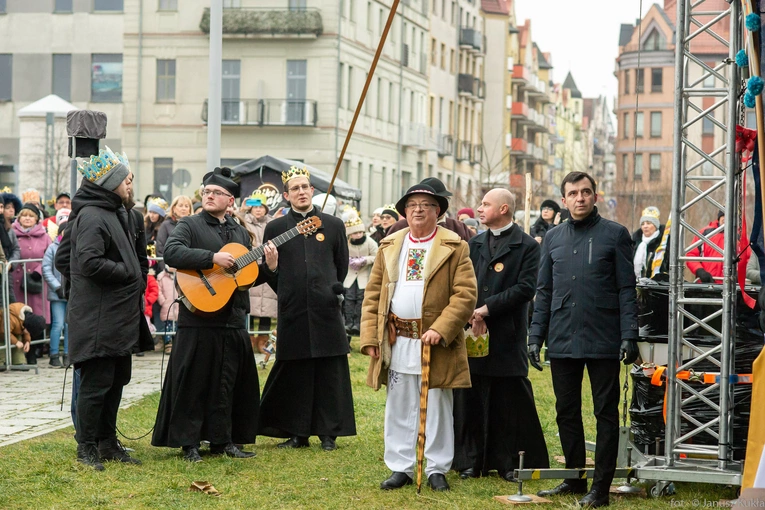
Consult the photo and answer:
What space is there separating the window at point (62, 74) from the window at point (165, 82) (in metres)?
3.93

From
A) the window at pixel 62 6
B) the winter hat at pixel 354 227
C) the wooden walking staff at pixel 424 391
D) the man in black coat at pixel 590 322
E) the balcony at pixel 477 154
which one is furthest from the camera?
the balcony at pixel 477 154

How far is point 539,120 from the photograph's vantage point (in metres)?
101

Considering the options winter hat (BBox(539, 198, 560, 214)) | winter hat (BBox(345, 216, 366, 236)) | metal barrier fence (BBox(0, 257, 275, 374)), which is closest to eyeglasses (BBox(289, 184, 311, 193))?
metal barrier fence (BBox(0, 257, 275, 374))

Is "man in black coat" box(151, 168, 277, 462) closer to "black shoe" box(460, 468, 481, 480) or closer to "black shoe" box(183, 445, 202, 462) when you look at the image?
"black shoe" box(183, 445, 202, 462)

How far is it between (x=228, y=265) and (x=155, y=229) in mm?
8431

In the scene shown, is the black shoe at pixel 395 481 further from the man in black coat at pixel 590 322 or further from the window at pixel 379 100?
the window at pixel 379 100

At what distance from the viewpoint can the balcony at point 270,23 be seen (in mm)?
53531

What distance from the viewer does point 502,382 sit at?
916 cm

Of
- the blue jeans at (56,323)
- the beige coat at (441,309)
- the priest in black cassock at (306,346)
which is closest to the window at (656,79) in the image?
the blue jeans at (56,323)

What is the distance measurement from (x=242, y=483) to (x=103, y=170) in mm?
2395

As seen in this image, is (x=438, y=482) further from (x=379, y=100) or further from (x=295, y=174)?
(x=379, y=100)

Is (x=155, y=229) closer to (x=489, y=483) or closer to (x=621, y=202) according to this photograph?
(x=489, y=483)

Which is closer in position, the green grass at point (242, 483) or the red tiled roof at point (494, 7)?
the green grass at point (242, 483)

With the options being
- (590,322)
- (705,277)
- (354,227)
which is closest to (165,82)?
(354,227)
